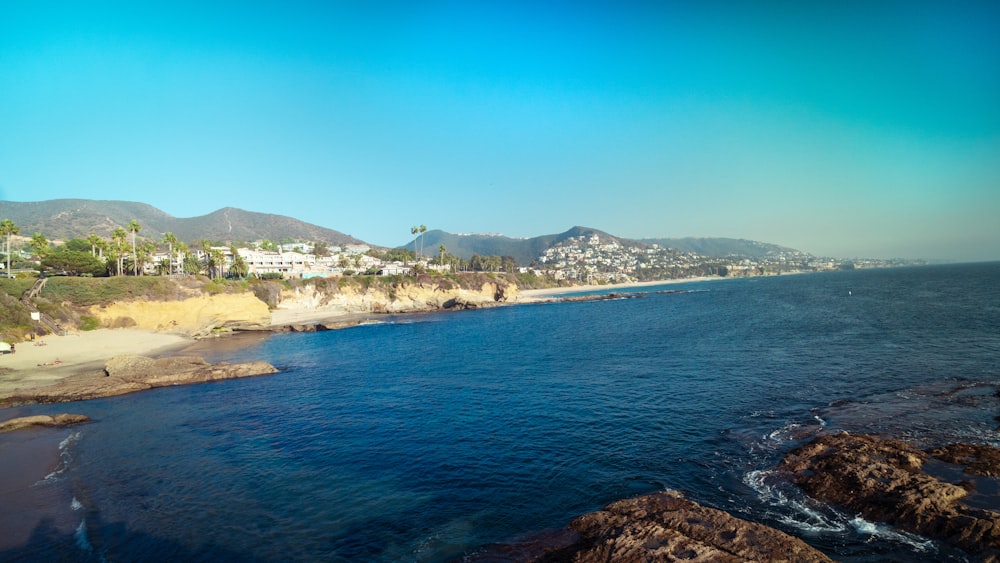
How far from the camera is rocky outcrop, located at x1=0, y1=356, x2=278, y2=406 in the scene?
3039cm

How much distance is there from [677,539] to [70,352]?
57.9m

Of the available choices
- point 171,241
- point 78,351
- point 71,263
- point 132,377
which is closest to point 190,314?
point 71,263

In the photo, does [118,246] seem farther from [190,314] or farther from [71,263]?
[190,314]

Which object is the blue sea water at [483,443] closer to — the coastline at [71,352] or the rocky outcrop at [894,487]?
the rocky outcrop at [894,487]

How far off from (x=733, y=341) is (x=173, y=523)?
151 feet

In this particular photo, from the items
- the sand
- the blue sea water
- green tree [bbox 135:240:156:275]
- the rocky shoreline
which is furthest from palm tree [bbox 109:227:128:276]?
the rocky shoreline

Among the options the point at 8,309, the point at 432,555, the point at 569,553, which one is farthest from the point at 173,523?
the point at 8,309

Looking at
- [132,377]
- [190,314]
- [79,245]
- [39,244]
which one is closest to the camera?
[132,377]

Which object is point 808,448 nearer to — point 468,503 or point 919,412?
point 919,412

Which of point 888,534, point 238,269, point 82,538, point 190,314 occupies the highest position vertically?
point 238,269

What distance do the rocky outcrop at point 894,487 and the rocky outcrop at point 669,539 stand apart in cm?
443

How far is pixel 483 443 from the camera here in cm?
2034

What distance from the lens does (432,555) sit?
12.0m

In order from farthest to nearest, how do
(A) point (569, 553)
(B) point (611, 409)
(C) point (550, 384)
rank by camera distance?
1. (C) point (550, 384)
2. (B) point (611, 409)
3. (A) point (569, 553)
